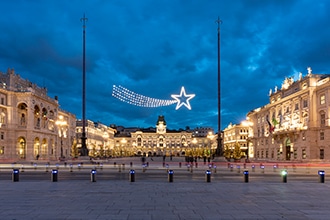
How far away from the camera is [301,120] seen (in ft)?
230

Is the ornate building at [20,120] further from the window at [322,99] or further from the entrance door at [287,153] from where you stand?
the entrance door at [287,153]

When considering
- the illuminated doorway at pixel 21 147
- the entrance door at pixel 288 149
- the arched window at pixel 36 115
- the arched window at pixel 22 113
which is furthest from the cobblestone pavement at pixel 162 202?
the arched window at pixel 36 115

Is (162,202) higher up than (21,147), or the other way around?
(162,202)

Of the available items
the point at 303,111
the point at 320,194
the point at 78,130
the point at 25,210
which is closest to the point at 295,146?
the point at 303,111

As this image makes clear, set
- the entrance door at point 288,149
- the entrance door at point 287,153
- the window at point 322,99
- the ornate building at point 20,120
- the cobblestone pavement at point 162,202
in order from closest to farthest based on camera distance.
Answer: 1. the cobblestone pavement at point 162,202
2. the window at point 322,99
3. the ornate building at point 20,120
4. the entrance door at point 288,149
5. the entrance door at point 287,153

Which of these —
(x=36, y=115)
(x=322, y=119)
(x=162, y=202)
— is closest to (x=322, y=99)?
(x=322, y=119)

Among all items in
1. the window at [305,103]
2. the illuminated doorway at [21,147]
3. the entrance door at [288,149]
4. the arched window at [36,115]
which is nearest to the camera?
the window at [305,103]

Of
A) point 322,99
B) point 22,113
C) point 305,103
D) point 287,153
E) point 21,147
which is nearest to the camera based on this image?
point 322,99

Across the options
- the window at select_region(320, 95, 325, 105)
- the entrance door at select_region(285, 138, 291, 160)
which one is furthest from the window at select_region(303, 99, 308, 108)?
the entrance door at select_region(285, 138, 291, 160)

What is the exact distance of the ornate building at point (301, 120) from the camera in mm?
63094

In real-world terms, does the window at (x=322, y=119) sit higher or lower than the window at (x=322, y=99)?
lower

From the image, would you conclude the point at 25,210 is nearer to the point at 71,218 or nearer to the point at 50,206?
the point at 50,206

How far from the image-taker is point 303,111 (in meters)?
69.2

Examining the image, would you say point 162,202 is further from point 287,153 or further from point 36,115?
point 36,115
